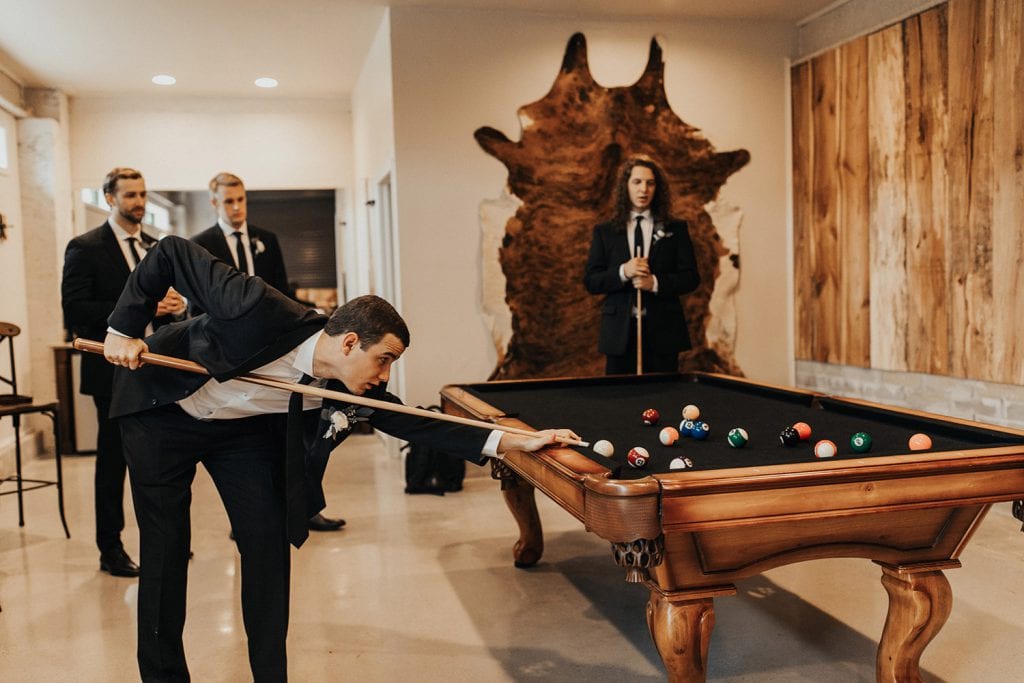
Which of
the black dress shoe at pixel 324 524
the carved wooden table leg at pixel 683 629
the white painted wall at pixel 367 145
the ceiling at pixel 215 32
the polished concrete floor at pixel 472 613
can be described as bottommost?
the polished concrete floor at pixel 472 613

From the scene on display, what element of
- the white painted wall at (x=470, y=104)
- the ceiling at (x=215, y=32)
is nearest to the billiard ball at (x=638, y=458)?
the white painted wall at (x=470, y=104)

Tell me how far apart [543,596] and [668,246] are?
6.07ft

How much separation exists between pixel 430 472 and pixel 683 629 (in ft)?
9.44

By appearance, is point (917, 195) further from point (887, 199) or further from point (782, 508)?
point (782, 508)

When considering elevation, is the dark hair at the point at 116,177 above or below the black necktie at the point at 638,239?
above

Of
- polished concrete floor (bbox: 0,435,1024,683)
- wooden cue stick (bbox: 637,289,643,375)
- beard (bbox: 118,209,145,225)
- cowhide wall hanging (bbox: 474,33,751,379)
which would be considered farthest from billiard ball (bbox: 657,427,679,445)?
cowhide wall hanging (bbox: 474,33,751,379)

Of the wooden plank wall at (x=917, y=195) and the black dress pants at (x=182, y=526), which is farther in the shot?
the wooden plank wall at (x=917, y=195)

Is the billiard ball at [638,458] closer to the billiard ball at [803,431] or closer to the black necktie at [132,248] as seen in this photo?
the billiard ball at [803,431]

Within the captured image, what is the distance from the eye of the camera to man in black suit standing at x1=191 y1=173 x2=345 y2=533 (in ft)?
12.9

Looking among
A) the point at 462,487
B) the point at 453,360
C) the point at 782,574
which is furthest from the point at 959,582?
the point at 453,360

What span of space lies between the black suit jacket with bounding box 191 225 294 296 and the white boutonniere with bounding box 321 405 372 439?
1.90 m

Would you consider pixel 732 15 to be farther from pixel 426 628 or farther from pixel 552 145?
pixel 426 628

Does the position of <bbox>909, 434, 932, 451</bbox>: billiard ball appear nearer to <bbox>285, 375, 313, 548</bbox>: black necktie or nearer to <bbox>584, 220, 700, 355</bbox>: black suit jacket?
<bbox>285, 375, 313, 548</bbox>: black necktie

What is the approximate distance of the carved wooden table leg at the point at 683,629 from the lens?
1.98 meters
